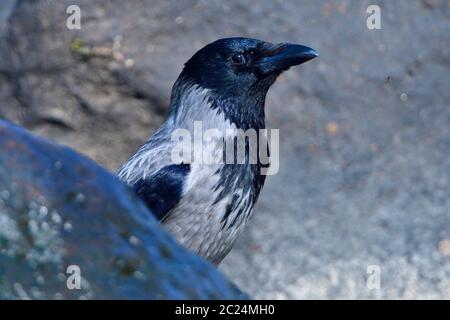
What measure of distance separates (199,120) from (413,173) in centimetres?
200

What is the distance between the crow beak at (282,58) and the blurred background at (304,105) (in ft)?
4.57

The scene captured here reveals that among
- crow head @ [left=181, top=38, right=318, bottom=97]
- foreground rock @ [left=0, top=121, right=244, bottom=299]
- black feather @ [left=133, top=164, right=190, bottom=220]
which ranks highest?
crow head @ [left=181, top=38, right=318, bottom=97]

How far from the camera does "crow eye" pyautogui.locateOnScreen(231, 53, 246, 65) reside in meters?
5.32

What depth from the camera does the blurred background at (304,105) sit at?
6605 mm

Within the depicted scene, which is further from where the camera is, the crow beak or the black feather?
the crow beak

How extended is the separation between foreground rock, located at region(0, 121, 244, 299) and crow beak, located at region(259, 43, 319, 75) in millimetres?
2222

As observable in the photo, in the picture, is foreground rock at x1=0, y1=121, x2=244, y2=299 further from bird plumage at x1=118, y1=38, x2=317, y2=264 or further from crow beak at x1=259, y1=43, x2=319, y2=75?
crow beak at x1=259, y1=43, x2=319, y2=75

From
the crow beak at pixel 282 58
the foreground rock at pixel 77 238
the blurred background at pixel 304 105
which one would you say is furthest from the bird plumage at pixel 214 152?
the foreground rock at pixel 77 238

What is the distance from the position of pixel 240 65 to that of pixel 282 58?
0.21 m

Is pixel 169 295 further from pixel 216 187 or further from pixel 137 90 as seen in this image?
pixel 137 90

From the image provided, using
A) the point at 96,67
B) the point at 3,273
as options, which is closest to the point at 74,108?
the point at 96,67

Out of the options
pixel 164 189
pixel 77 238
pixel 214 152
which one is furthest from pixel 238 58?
pixel 77 238

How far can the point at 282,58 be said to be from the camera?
5.36 meters

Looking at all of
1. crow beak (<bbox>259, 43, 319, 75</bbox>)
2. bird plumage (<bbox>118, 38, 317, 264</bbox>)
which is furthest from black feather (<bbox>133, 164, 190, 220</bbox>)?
crow beak (<bbox>259, 43, 319, 75</bbox>)
